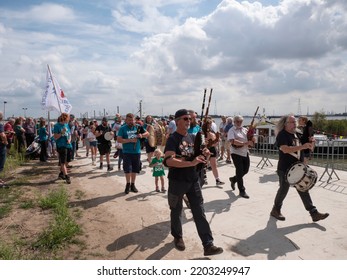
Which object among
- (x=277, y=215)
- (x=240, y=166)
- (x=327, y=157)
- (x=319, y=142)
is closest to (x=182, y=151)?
(x=277, y=215)

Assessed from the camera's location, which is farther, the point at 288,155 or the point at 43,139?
the point at 43,139

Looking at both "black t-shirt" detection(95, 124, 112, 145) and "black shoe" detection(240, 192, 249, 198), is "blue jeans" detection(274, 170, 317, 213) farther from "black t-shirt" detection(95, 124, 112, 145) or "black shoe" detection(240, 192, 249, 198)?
"black t-shirt" detection(95, 124, 112, 145)

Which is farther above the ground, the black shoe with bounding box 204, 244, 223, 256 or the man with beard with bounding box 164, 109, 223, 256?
the man with beard with bounding box 164, 109, 223, 256

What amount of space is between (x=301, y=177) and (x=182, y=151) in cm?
229

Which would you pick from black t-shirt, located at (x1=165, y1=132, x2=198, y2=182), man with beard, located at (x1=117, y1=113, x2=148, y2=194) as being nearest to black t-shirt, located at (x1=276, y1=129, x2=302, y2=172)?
black t-shirt, located at (x1=165, y1=132, x2=198, y2=182)

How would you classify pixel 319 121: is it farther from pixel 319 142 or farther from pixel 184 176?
pixel 184 176

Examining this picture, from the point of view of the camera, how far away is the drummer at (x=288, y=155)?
17.0 feet

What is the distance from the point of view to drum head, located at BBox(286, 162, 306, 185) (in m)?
5.10

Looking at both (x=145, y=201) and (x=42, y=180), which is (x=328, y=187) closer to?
(x=145, y=201)

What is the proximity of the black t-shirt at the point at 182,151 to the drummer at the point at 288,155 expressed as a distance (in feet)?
6.29

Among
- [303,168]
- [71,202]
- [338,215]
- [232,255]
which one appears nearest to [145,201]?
[71,202]

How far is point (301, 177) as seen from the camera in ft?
16.7

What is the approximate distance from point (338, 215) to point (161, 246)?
3.45m

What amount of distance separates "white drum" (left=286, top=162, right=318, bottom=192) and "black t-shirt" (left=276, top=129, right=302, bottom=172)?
144mm
